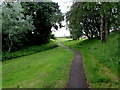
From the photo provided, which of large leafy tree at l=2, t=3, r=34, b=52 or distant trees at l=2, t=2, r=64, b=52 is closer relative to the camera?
large leafy tree at l=2, t=3, r=34, b=52

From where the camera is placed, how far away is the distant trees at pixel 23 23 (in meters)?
20.5

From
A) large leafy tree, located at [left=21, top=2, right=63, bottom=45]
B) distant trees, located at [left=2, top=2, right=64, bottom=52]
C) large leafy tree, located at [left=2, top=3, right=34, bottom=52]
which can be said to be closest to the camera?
large leafy tree, located at [left=2, top=3, right=34, bottom=52]

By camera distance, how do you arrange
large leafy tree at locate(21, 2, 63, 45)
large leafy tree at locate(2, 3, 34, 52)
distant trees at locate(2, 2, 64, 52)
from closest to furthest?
large leafy tree at locate(2, 3, 34, 52) < distant trees at locate(2, 2, 64, 52) < large leafy tree at locate(21, 2, 63, 45)

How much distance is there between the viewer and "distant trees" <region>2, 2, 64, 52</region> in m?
20.5

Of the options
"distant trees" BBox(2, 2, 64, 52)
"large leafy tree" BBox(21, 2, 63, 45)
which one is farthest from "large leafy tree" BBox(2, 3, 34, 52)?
"large leafy tree" BBox(21, 2, 63, 45)

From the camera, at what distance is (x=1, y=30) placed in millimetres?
20031

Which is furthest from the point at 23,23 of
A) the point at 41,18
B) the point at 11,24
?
the point at 41,18

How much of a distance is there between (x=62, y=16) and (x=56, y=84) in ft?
60.3

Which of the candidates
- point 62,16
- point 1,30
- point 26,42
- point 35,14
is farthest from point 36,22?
point 1,30

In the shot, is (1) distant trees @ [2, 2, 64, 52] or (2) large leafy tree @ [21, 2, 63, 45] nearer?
(1) distant trees @ [2, 2, 64, 52]

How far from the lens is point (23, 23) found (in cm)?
2273

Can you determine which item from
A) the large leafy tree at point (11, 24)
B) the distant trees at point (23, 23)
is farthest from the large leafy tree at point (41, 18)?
the large leafy tree at point (11, 24)

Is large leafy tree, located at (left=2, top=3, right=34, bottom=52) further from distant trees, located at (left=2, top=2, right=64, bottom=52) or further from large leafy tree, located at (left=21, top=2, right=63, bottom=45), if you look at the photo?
large leafy tree, located at (left=21, top=2, right=63, bottom=45)

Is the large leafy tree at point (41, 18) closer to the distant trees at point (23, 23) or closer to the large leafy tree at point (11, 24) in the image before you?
the distant trees at point (23, 23)
